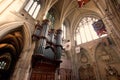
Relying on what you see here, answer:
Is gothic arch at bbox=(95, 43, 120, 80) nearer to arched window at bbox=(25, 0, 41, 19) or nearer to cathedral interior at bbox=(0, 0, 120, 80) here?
cathedral interior at bbox=(0, 0, 120, 80)

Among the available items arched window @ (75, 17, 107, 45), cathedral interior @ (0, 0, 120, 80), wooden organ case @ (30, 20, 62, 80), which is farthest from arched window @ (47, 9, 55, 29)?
arched window @ (75, 17, 107, 45)

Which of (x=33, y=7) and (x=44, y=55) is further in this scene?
(x=33, y=7)

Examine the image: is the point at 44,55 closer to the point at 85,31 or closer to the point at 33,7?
the point at 33,7

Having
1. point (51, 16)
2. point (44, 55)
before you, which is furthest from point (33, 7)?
point (44, 55)

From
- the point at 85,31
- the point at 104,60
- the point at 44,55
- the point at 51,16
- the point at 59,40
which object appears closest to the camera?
the point at 44,55

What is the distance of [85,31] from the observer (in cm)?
1318

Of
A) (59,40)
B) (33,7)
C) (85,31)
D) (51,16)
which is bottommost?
(59,40)

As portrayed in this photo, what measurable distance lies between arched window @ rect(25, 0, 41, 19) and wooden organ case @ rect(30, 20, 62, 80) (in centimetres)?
151

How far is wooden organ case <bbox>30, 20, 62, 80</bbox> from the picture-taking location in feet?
22.0

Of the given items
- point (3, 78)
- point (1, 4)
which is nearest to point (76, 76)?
point (1, 4)

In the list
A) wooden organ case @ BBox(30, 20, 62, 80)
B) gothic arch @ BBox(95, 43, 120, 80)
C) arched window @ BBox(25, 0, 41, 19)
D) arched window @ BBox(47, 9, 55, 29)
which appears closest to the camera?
wooden organ case @ BBox(30, 20, 62, 80)

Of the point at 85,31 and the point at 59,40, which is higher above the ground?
the point at 85,31

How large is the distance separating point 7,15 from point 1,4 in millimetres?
839

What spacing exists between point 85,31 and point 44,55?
26.2ft
